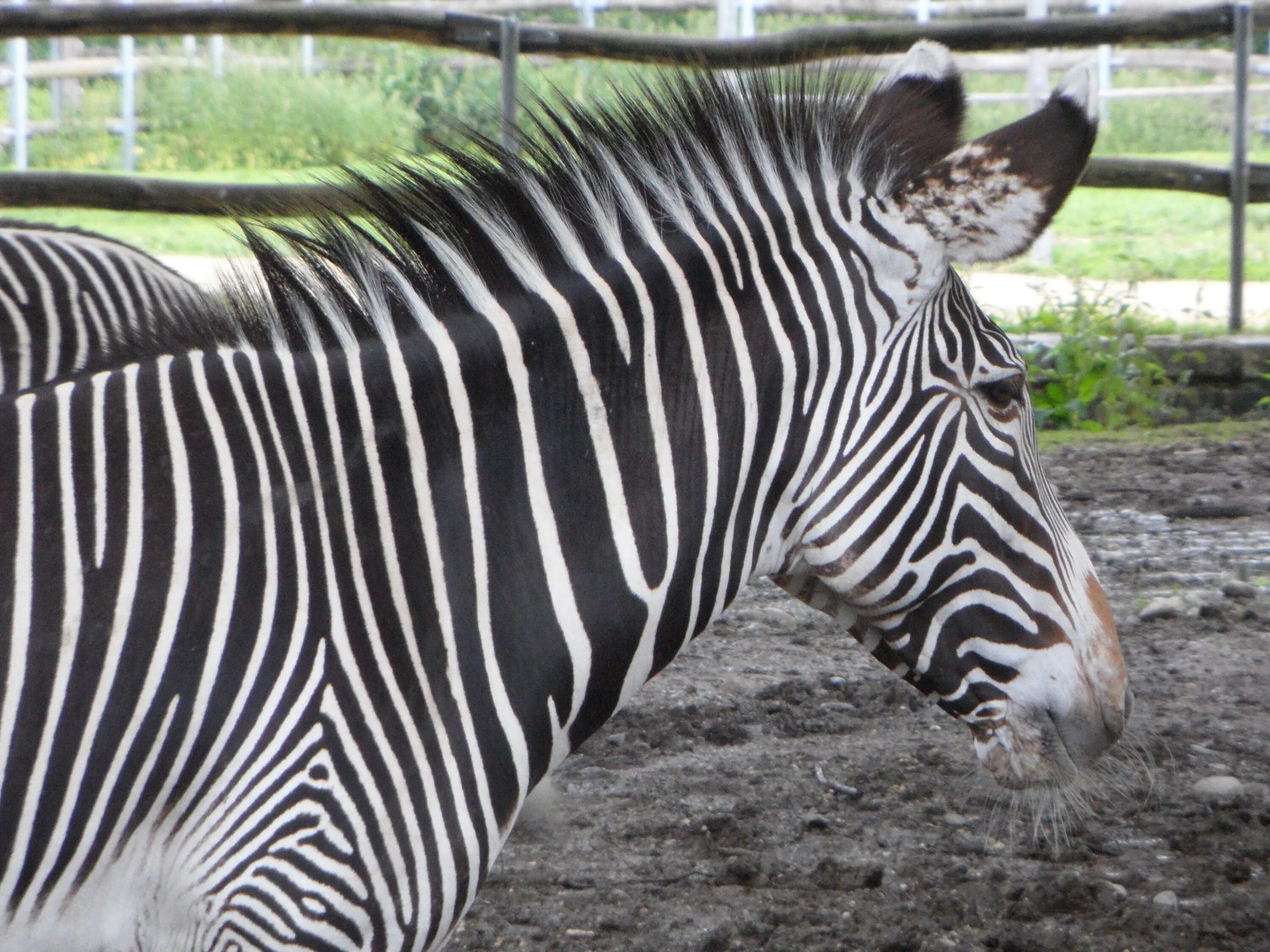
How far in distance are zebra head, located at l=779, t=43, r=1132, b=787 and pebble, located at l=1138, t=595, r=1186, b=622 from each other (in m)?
2.70

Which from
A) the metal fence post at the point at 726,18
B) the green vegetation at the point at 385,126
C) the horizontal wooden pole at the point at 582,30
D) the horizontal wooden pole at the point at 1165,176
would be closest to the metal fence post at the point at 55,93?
the green vegetation at the point at 385,126

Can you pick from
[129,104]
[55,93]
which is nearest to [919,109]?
[129,104]

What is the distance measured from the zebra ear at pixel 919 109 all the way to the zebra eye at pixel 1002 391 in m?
0.34

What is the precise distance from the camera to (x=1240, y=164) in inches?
288

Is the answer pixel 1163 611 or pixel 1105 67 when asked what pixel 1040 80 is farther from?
pixel 1163 611

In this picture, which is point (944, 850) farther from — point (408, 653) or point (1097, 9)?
point (1097, 9)

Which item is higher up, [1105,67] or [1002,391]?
[1105,67]

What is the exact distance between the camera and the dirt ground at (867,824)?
2693 mm

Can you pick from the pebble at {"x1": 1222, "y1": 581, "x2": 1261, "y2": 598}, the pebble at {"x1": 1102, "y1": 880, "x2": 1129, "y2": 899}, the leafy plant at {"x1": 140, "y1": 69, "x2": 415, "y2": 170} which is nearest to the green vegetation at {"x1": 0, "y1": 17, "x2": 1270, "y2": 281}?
the leafy plant at {"x1": 140, "y1": 69, "x2": 415, "y2": 170}

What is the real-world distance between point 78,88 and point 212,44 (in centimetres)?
201

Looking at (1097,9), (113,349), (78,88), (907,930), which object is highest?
(1097,9)

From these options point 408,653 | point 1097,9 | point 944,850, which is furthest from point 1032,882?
point 1097,9

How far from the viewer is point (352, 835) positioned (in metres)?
1.57

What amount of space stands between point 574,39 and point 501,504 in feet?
18.8
